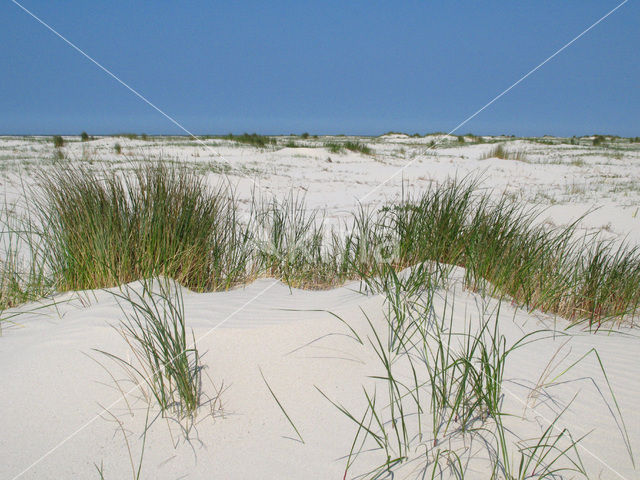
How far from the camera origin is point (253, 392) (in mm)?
1570

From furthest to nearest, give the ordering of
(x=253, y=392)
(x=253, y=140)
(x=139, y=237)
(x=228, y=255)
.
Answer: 1. (x=253, y=140)
2. (x=228, y=255)
3. (x=139, y=237)
4. (x=253, y=392)

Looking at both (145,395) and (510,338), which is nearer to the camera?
(145,395)

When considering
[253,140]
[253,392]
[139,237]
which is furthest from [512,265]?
A: [253,140]

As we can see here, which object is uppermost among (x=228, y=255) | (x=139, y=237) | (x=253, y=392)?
(x=139, y=237)

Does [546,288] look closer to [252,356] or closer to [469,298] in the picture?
[469,298]

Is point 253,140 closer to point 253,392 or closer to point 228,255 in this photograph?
point 228,255

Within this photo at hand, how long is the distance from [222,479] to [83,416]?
596 mm

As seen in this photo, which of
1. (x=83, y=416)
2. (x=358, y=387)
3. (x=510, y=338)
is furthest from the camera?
(x=510, y=338)

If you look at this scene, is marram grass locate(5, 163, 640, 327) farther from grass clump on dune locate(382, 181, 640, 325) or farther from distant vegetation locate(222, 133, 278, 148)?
distant vegetation locate(222, 133, 278, 148)

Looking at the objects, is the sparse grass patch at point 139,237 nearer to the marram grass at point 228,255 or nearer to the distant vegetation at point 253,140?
the marram grass at point 228,255

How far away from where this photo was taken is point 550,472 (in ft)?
3.83

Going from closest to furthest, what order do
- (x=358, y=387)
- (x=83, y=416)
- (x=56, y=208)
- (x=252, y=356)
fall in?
(x=83, y=416), (x=358, y=387), (x=252, y=356), (x=56, y=208)

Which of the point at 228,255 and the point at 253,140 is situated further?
the point at 253,140

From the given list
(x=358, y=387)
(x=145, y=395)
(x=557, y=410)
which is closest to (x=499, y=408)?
(x=557, y=410)
